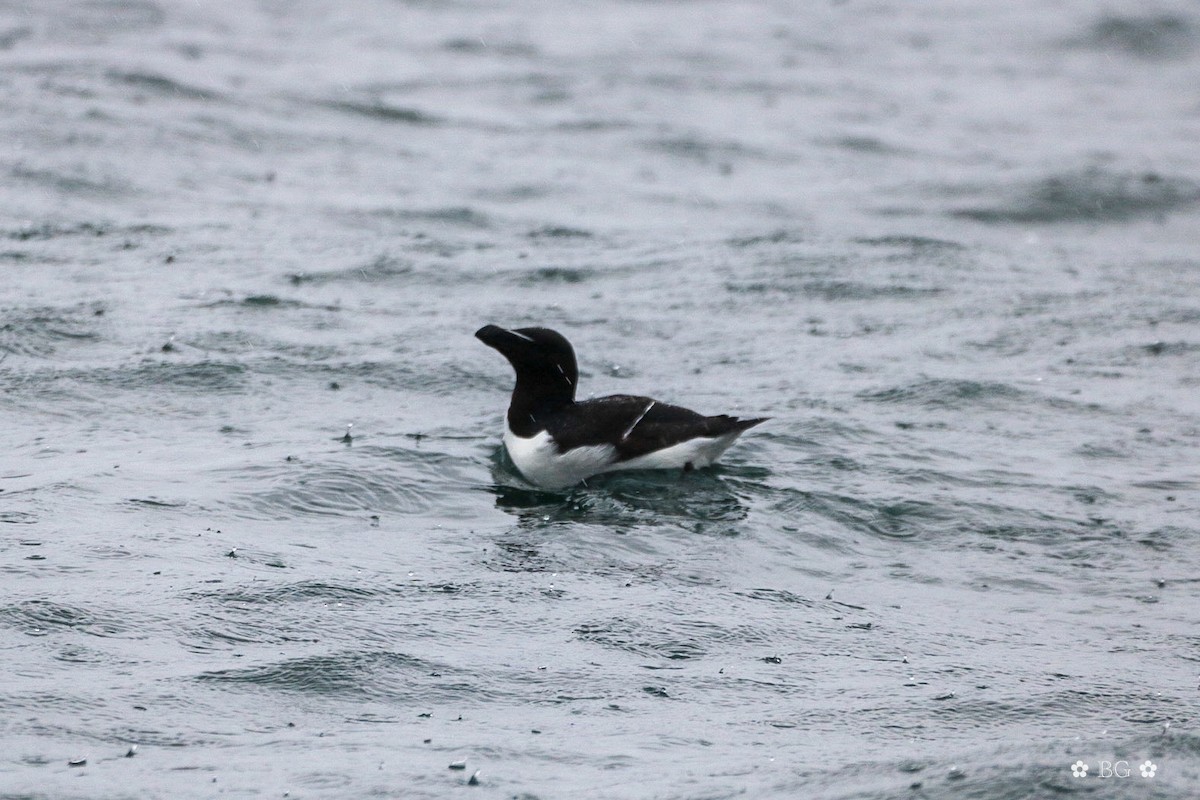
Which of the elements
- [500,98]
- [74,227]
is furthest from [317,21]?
[74,227]

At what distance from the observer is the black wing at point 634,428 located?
31.7 ft

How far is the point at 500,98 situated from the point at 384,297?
8853 mm

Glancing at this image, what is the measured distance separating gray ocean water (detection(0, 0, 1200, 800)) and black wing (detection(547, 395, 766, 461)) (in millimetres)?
284

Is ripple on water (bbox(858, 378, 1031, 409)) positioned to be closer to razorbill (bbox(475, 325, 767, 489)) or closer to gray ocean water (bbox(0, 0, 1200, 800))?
gray ocean water (bbox(0, 0, 1200, 800))

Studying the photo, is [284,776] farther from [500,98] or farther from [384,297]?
[500,98]

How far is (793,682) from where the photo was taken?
22.6ft

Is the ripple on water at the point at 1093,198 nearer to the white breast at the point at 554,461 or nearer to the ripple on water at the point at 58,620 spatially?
the white breast at the point at 554,461

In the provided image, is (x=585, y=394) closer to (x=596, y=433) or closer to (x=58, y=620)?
(x=596, y=433)

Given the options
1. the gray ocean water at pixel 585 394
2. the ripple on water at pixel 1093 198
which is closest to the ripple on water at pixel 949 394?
the gray ocean water at pixel 585 394

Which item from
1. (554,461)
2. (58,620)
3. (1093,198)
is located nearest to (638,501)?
(554,461)

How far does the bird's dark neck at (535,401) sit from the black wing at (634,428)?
146mm

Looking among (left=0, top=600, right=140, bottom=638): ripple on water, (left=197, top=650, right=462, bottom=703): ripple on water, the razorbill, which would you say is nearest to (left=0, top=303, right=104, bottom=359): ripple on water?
the razorbill

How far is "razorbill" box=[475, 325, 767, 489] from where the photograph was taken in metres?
9.66

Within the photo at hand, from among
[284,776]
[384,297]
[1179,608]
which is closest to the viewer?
[284,776]
